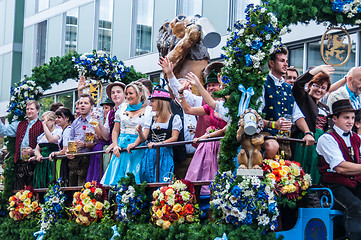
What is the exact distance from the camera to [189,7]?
57.6ft

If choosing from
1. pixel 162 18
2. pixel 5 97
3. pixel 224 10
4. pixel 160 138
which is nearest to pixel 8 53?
pixel 5 97

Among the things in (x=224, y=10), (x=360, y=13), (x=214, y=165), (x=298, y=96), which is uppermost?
(x=224, y=10)

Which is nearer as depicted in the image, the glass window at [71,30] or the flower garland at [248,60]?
the flower garland at [248,60]

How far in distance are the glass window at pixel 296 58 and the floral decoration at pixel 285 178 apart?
7.37m

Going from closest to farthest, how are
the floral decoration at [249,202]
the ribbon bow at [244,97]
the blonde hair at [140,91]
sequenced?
the floral decoration at [249,202]
the ribbon bow at [244,97]
the blonde hair at [140,91]

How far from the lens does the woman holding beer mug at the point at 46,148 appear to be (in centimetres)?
1139

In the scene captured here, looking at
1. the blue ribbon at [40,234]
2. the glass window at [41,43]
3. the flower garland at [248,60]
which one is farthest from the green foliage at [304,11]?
the glass window at [41,43]

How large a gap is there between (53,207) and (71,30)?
14.1 m

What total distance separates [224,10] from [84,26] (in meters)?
8.17

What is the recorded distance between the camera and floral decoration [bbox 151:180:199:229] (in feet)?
24.5

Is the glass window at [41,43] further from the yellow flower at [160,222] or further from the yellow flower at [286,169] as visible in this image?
the yellow flower at [286,169]

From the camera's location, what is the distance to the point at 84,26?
2267 centimetres

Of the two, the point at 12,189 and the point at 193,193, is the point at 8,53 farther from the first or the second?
the point at 193,193

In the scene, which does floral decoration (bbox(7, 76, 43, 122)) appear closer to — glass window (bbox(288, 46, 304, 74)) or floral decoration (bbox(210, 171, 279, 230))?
glass window (bbox(288, 46, 304, 74))
